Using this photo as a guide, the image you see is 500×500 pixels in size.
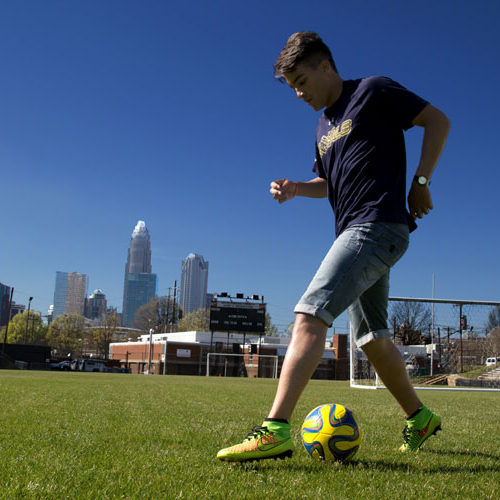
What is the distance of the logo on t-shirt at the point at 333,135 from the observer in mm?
3296

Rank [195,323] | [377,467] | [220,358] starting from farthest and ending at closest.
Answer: [195,323] → [220,358] → [377,467]

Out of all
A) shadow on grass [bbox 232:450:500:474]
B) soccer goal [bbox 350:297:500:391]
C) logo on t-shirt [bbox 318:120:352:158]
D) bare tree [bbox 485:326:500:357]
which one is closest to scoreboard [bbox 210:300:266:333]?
soccer goal [bbox 350:297:500:391]

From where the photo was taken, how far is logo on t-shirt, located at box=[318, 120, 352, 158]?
3.30m

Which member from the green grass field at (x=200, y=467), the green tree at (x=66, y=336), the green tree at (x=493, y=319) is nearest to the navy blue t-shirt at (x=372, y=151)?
the green grass field at (x=200, y=467)

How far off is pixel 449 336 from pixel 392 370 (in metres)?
18.2

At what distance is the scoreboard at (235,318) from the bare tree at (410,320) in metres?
40.5

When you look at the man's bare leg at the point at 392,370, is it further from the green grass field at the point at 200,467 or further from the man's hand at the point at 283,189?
the man's hand at the point at 283,189

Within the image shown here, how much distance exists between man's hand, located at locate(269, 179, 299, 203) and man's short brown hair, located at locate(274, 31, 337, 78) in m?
0.77

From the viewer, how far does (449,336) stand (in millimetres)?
20297

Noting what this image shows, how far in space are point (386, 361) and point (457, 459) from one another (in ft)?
2.22

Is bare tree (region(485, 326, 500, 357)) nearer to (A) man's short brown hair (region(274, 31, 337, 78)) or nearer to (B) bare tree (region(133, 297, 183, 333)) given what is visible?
(A) man's short brown hair (region(274, 31, 337, 78))

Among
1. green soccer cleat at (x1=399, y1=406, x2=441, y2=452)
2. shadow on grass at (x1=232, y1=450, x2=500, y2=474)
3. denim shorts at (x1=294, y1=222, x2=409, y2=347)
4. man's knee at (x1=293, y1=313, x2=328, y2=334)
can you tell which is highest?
denim shorts at (x1=294, y1=222, x2=409, y2=347)

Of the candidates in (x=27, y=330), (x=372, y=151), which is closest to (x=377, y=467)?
(x=372, y=151)

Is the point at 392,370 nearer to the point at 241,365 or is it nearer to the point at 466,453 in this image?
the point at 466,453
